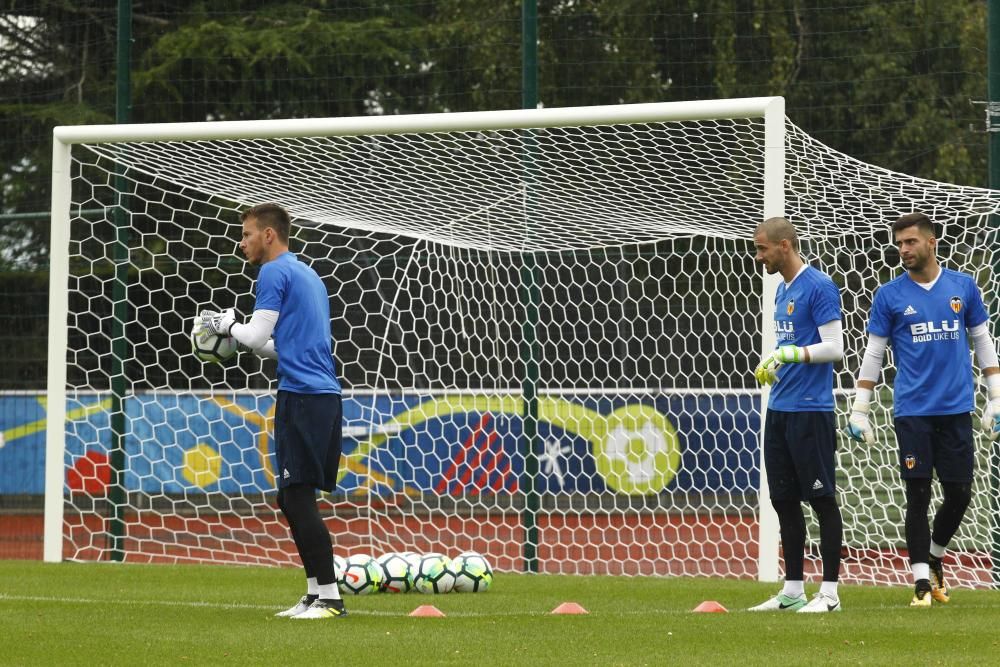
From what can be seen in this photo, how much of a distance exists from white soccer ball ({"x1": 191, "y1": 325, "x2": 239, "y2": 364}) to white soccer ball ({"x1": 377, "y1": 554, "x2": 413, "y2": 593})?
1.98 metres

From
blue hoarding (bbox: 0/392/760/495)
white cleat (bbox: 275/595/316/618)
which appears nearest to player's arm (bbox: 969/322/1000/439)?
white cleat (bbox: 275/595/316/618)

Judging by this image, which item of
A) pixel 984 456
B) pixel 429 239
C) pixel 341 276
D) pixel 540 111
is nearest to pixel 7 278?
pixel 341 276

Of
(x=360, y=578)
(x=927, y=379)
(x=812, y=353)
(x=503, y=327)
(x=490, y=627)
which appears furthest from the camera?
(x=503, y=327)

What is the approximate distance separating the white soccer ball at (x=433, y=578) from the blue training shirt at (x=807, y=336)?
2179 millimetres

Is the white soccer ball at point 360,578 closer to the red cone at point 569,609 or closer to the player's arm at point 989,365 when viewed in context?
the red cone at point 569,609

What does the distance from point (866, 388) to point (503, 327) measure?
3.69m

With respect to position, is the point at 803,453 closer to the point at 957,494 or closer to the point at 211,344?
the point at 957,494

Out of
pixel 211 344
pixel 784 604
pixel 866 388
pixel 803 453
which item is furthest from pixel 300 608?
pixel 866 388

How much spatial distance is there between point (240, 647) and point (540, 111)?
14.6 feet

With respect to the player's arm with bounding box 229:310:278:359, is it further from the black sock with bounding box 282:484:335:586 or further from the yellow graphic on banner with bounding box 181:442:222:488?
the yellow graphic on banner with bounding box 181:442:222:488

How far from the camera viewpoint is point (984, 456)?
1013 cm

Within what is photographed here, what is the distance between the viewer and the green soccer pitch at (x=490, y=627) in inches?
205

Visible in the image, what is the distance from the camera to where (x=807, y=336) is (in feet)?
21.7

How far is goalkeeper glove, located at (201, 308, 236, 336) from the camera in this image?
6.24 m
